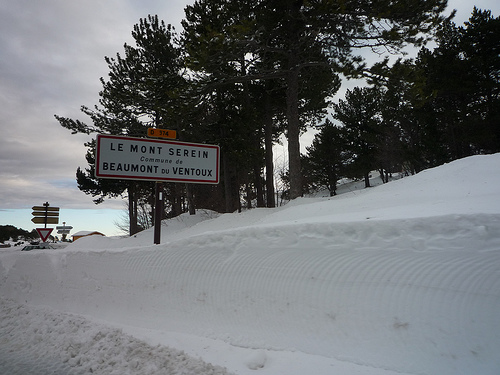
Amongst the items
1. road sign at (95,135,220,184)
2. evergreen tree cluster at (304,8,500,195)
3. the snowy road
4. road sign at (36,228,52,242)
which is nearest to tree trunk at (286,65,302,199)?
evergreen tree cluster at (304,8,500,195)

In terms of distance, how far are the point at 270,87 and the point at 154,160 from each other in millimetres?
12245

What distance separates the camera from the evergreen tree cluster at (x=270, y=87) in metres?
11.2

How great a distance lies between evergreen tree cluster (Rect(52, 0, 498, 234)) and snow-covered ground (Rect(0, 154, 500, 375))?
7.65 m

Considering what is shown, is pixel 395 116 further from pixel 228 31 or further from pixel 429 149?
pixel 228 31

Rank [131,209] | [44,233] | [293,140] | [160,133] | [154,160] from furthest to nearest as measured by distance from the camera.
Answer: [131,209] → [44,233] → [293,140] → [160,133] → [154,160]

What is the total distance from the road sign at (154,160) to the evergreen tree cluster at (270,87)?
221 inches

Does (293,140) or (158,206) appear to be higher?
(293,140)

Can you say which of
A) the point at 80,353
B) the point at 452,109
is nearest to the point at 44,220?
the point at 80,353

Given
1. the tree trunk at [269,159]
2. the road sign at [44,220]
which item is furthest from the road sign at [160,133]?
the road sign at [44,220]

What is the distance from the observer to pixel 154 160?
21.1 ft

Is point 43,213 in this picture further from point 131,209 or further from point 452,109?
point 452,109

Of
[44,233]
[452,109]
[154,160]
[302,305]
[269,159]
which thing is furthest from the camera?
[452,109]

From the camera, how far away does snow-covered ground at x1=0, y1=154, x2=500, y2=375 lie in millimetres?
2877

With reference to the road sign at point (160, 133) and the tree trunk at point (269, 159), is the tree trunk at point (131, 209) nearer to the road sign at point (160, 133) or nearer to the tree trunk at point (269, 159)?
the tree trunk at point (269, 159)
